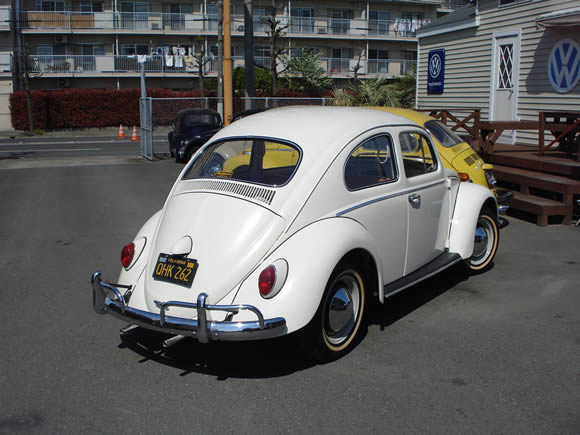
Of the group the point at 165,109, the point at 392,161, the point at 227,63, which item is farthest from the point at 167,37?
the point at 392,161

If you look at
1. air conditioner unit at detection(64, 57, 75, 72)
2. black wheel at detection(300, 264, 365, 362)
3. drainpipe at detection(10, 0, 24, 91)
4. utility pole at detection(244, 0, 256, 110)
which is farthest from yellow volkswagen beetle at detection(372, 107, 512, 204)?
drainpipe at detection(10, 0, 24, 91)

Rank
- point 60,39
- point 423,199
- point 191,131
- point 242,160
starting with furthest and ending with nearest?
point 60,39
point 191,131
point 423,199
point 242,160

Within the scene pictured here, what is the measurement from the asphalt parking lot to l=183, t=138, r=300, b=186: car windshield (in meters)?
1.43

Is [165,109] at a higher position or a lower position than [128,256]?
higher

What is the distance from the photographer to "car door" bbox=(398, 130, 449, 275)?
562 centimetres

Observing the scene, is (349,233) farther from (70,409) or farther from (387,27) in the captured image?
(387,27)

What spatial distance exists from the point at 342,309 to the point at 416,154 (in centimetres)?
206

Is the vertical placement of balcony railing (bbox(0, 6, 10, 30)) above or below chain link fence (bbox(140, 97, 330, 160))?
above

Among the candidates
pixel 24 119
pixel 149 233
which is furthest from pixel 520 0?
pixel 24 119

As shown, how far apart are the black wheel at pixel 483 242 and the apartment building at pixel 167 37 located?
125 ft

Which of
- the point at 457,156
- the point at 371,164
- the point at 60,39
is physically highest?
the point at 60,39

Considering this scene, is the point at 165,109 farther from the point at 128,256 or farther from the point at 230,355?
the point at 230,355

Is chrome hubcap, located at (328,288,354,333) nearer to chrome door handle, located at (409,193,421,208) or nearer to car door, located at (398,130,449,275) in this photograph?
car door, located at (398,130,449,275)

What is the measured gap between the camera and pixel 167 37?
149 feet
